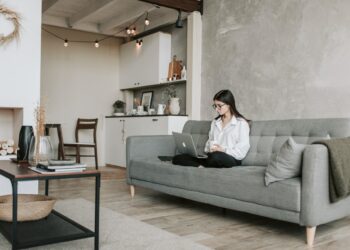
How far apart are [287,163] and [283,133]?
82cm

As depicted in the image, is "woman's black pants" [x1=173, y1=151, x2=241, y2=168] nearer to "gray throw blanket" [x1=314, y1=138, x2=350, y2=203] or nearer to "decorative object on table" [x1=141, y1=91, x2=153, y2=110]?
"gray throw blanket" [x1=314, y1=138, x2=350, y2=203]

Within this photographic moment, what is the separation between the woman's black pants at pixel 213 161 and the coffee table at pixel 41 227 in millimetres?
1318

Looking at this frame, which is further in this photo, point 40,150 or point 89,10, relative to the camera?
point 89,10

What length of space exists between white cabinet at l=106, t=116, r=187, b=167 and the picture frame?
524mm

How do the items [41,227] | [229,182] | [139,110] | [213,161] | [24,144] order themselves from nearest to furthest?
1. [41,227]
2. [229,182]
3. [24,144]
4. [213,161]
5. [139,110]

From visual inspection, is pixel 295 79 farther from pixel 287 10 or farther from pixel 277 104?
pixel 287 10

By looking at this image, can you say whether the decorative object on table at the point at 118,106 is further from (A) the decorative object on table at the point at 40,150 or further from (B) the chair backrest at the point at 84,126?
(A) the decorative object on table at the point at 40,150

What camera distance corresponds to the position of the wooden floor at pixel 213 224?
2504 mm

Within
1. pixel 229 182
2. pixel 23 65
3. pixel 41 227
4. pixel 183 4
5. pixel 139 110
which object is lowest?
pixel 41 227

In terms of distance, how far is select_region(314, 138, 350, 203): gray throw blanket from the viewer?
8.11 feet

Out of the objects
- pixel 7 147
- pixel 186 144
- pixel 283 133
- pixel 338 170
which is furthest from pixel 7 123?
pixel 338 170

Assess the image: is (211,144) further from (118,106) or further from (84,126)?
(118,106)

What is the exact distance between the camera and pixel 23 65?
4.27 metres

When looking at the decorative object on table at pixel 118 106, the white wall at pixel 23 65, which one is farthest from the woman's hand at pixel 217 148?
the decorative object on table at pixel 118 106
